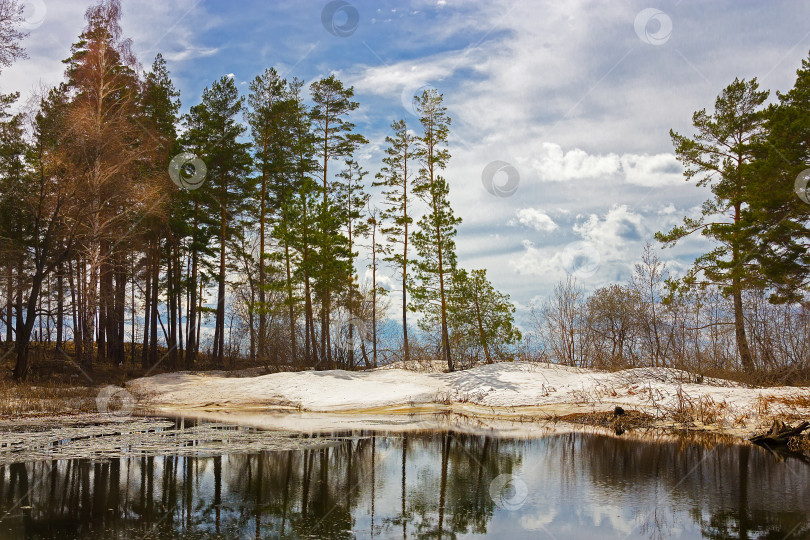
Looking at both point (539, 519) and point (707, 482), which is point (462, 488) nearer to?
point (539, 519)

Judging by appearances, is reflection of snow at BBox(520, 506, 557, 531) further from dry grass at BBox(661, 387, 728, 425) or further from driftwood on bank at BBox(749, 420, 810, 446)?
dry grass at BBox(661, 387, 728, 425)

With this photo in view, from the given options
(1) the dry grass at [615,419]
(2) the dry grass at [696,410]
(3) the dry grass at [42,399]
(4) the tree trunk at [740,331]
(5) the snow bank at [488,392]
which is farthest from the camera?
(4) the tree trunk at [740,331]

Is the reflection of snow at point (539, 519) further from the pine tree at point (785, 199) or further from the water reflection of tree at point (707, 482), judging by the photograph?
the pine tree at point (785, 199)

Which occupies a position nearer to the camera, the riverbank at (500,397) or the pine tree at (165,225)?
the riverbank at (500,397)

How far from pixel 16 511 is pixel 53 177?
71.5 ft

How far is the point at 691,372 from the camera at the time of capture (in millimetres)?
19625

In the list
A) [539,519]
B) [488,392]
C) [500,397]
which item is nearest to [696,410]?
[500,397]

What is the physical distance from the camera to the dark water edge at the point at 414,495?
20.7ft

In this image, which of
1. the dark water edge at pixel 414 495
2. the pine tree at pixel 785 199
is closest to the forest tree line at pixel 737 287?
the pine tree at pixel 785 199

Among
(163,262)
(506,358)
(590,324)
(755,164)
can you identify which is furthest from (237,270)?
(755,164)

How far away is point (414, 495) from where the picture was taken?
7871mm

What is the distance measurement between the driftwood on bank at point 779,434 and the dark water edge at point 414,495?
1.24m

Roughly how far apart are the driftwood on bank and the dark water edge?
49.0 inches

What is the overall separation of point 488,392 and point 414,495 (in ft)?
40.9
